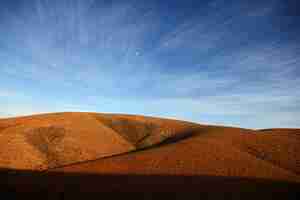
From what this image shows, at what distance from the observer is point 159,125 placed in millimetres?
25312

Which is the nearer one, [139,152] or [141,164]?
[141,164]

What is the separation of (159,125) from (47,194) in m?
18.4

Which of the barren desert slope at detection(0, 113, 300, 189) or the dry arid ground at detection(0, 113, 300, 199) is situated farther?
the barren desert slope at detection(0, 113, 300, 189)

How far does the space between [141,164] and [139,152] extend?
3142mm

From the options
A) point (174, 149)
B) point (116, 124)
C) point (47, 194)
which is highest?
point (116, 124)

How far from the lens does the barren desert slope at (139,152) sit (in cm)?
1080

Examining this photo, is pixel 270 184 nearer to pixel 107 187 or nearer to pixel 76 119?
pixel 107 187

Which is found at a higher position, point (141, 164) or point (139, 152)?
point (139, 152)

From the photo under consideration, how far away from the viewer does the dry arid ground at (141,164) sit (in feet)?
27.4

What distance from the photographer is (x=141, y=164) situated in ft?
38.3

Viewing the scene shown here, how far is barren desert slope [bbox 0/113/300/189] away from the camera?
1080cm

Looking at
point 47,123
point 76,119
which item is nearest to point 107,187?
point 47,123

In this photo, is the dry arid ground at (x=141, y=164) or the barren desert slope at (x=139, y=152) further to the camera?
the barren desert slope at (x=139, y=152)

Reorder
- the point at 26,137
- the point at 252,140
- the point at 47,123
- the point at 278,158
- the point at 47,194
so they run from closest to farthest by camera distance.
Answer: the point at 47,194 → the point at 278,158 → the point at 252,140 → the point at 26,137 → the point at 47,123
